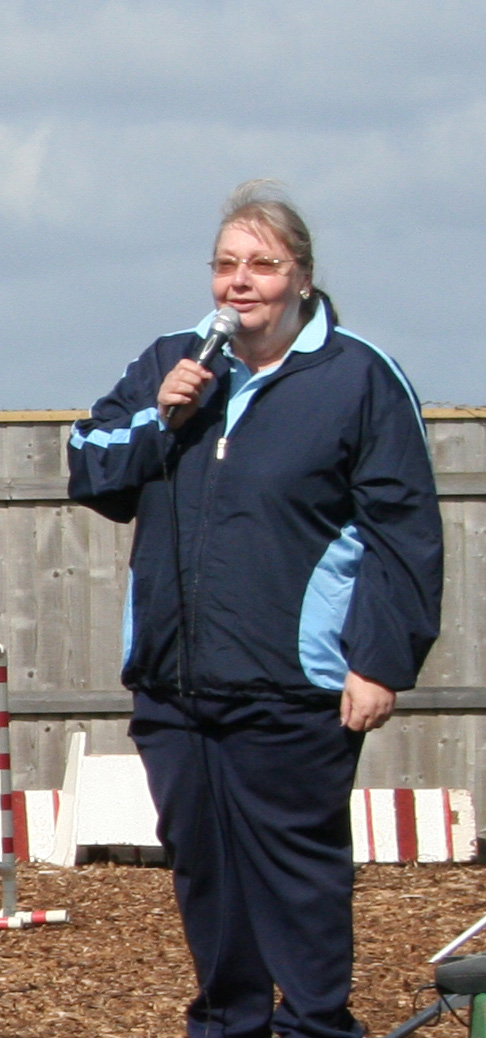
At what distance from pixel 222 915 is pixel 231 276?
1232 millimetres

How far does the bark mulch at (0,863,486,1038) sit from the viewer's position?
183 inches

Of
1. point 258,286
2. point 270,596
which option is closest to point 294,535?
point 270,596

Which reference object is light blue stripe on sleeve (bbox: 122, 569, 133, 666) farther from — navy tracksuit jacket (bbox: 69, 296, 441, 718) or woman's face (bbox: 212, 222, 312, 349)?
woman's face (bbox: 212, 222, 312, 349)

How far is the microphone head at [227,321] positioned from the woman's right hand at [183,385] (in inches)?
3.3

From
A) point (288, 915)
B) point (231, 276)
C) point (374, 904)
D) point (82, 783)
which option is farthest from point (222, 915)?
point (82, 783)

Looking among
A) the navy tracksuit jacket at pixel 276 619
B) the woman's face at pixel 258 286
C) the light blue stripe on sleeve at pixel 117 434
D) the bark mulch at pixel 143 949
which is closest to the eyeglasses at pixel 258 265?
the woman's face at pixel 258 286

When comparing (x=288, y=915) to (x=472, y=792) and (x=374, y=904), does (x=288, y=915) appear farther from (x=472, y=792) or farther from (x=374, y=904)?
(x=472, y=792)

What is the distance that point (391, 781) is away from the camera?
758cm

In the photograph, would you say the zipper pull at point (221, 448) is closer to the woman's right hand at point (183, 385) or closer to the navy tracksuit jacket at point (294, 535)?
the navy tracksuit jacket at point (294, 535)

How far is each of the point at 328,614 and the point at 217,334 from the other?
559 millimetres

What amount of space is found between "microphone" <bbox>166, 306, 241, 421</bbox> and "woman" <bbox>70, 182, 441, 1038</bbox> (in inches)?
0.8

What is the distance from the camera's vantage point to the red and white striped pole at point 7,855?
5785 millimetres

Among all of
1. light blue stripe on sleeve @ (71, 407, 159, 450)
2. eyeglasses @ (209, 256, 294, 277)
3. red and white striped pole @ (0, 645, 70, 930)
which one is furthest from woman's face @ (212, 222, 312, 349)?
red and white striped pole @ (0, 645, 70, 930)

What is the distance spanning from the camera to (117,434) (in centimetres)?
324
